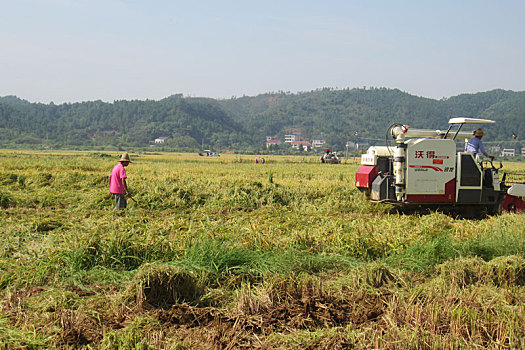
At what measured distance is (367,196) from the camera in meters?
12.1

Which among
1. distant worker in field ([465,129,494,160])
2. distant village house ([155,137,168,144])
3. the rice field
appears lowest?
the rice field

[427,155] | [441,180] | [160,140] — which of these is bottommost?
[441,180]

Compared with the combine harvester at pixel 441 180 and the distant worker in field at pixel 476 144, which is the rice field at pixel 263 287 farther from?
the distant worker in field at pixel 476 144

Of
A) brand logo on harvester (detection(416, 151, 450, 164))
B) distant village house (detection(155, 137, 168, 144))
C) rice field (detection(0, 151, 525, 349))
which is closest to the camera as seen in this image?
rice field (detection(0, 151, 525, 349))

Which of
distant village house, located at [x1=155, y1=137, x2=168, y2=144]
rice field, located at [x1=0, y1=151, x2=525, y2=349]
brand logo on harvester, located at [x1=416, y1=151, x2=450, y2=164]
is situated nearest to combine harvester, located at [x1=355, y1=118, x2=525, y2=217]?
brand logo on harvester, located at [x1=416, y1=151, x2=450, y2=164]

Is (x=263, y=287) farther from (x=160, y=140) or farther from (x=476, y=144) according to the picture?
(x=160, y=140)

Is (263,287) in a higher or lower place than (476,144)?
lower

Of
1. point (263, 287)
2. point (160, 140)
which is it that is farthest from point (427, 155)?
point (160, 140)

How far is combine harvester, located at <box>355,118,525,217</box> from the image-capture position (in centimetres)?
1026

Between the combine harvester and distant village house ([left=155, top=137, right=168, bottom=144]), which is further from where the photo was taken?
distant village house ([left=155, top=137, right=168, bottom=144])

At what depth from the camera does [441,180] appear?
1038cm

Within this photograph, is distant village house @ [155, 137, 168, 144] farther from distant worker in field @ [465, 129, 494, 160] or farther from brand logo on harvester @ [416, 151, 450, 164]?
brand logo on harvester @ [416, 151, 450, 164]

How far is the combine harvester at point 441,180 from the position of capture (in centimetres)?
1026

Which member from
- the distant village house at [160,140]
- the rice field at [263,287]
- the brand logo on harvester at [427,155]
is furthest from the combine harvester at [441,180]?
the distant village house at [160,140]
